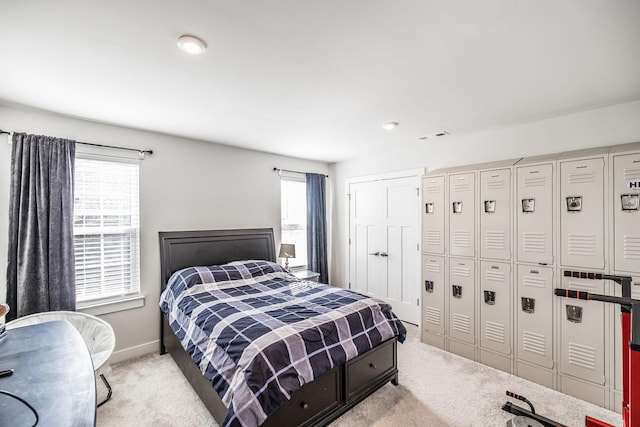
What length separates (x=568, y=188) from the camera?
2.47 meters

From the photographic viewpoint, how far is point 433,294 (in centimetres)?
335

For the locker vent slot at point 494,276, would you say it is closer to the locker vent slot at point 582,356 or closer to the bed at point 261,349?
the locker vent slot at point 582,356

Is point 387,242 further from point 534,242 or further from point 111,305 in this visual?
point 111,305

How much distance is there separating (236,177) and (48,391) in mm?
3071

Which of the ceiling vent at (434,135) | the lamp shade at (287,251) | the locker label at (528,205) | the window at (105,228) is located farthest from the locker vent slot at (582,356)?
the window at (105,228)

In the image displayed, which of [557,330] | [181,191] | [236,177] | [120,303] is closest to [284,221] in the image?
[236,177]

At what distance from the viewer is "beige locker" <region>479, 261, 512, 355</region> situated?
2.79 meters

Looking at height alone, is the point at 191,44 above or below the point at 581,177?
above

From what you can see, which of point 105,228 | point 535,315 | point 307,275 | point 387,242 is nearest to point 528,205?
point 535,315

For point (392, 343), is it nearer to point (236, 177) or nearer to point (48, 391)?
point (48, 391)

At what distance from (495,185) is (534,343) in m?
1.55

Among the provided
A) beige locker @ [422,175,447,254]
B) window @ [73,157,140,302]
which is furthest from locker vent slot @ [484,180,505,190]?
window @ [73,157,140,302]

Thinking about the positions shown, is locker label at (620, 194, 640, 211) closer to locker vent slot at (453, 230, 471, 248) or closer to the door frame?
locker vent slot at (453, 230, 471, 248)

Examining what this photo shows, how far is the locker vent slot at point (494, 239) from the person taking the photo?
112 inches
